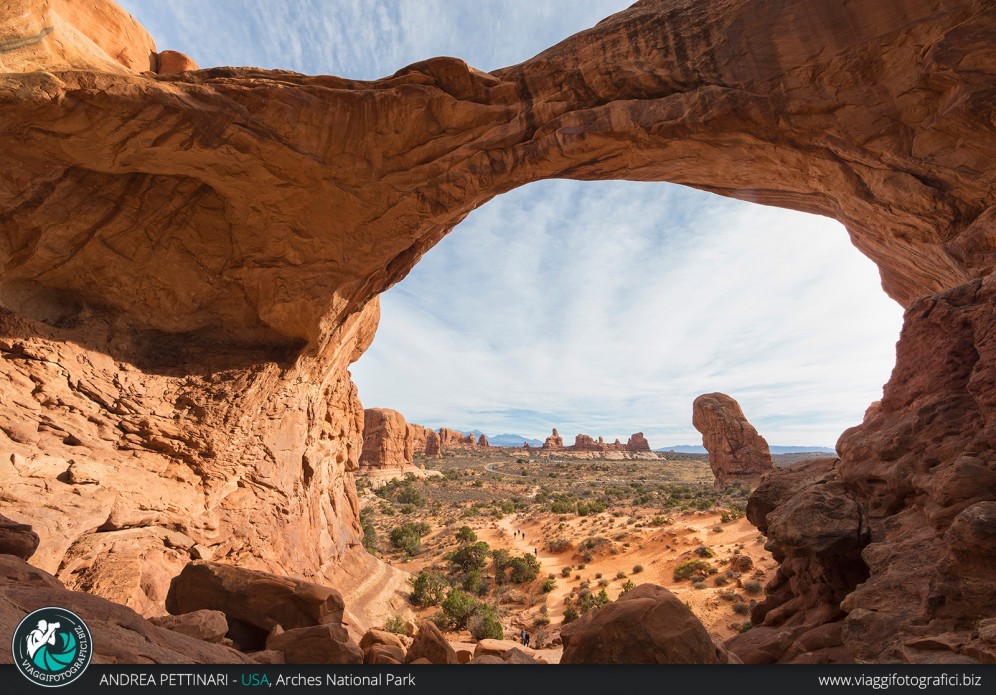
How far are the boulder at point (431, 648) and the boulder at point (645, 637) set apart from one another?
1.77 metres

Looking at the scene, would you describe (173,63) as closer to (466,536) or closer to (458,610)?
(458,610)

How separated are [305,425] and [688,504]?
3001 centimetres

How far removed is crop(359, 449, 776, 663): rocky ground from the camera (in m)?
15.5

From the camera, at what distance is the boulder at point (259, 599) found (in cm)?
720

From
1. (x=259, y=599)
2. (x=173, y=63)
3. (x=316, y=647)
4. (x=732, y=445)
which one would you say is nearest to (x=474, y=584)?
(x=259, y=599)

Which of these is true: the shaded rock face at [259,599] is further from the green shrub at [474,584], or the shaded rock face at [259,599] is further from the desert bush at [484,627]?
the green shrub at [474,584]

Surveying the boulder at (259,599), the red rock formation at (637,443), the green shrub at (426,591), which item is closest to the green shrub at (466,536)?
the green shrub at (426,591)

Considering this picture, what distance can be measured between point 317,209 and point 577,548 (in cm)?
2164

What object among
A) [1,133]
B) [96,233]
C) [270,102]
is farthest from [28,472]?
[270,102]

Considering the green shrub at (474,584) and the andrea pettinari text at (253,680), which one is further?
the green shrub at (474,584)

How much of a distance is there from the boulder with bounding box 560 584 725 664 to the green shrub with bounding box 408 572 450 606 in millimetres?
12399

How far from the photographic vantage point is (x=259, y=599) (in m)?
7.26

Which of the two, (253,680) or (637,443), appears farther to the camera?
(637,443)

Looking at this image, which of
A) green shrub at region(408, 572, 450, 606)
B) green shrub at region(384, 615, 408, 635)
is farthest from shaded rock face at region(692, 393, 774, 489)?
green shrub at region(384, 615, 408, 635)
